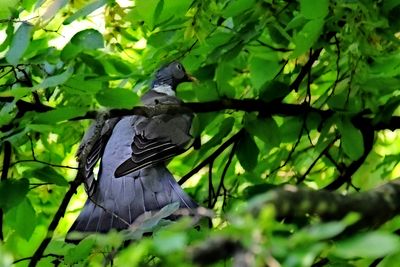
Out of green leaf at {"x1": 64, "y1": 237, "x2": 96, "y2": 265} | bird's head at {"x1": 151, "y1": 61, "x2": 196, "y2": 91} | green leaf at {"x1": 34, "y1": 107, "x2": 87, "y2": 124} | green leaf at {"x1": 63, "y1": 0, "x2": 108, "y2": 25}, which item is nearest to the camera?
green leaf at {"x1": 64, "y1": 237, "x2": 96, "y2": 265}

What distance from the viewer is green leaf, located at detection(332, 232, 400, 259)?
91 cm

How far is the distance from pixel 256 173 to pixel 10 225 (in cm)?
76

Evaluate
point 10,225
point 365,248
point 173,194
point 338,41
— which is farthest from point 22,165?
point 365,248

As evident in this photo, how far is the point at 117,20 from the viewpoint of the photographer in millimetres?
2521

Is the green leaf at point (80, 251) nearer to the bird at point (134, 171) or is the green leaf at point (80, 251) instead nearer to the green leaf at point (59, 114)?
the green leaf at point (59, 114)

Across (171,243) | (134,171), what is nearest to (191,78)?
(134,171)

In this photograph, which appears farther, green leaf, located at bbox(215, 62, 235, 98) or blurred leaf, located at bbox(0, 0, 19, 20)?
green leaf, located at bbox(215, 62, 235, 98)

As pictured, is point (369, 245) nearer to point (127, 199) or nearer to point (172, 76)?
point (127, 199)

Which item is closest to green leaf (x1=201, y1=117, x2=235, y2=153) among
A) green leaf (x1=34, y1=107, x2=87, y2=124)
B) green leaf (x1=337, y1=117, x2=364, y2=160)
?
green leaf (x1=337, y1=117, x2=364, y2=160)

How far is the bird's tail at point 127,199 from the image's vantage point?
7.59 ft

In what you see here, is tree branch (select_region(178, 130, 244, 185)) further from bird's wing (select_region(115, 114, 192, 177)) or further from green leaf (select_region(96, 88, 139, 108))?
green leaf (select_region(96, 88, 139, 108))

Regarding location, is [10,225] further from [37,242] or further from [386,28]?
[386,28]

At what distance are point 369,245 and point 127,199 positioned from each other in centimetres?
151

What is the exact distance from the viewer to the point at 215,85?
2.33 m
